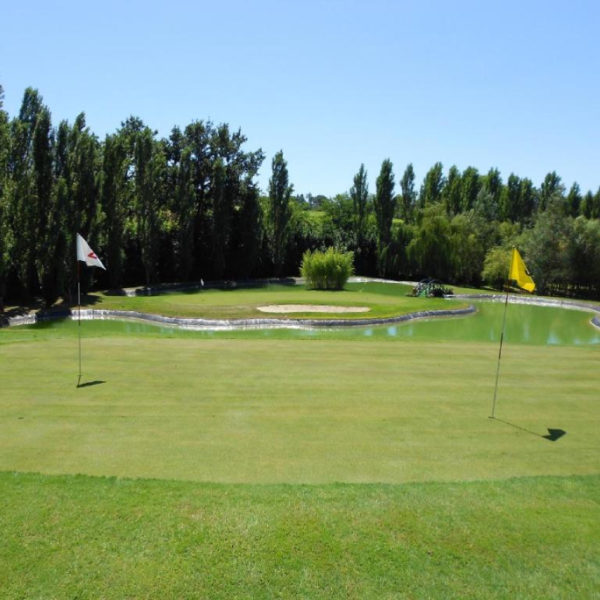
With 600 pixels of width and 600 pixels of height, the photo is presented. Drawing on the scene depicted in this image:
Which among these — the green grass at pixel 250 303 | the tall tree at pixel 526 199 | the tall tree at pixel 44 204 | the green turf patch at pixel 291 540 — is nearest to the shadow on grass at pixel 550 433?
the green turf patch at pixel 291 540

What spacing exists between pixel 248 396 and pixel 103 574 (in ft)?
16.7

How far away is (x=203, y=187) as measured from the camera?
52125 mm

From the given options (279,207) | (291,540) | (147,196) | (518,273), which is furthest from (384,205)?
(291,540)

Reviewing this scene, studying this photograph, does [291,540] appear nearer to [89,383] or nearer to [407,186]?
[89,383]

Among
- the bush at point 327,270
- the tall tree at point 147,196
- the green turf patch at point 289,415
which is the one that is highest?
the tall tree at point 147,196

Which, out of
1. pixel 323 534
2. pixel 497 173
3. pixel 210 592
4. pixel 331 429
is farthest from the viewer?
pixel 497 173

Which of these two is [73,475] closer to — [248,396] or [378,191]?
[248,396]

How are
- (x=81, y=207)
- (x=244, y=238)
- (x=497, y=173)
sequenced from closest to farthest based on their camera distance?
(x=81, y=207), (x=244, y=238), (x=497, y=173)

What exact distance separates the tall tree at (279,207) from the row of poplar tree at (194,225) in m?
0.10

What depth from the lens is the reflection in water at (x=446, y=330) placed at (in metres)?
22.7

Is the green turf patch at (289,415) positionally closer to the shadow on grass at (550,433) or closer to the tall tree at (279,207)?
the shadow on grass at (550,433)

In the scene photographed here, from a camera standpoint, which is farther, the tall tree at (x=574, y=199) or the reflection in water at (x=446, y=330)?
the tall tree at (x=574, y=199)

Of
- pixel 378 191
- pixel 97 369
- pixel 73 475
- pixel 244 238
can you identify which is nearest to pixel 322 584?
pixel 73 475

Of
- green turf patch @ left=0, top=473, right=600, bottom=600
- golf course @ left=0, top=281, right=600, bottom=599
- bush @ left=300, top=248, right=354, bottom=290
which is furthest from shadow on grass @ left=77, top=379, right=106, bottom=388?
bush @ left=300, top=248, right=354, bottom=290
